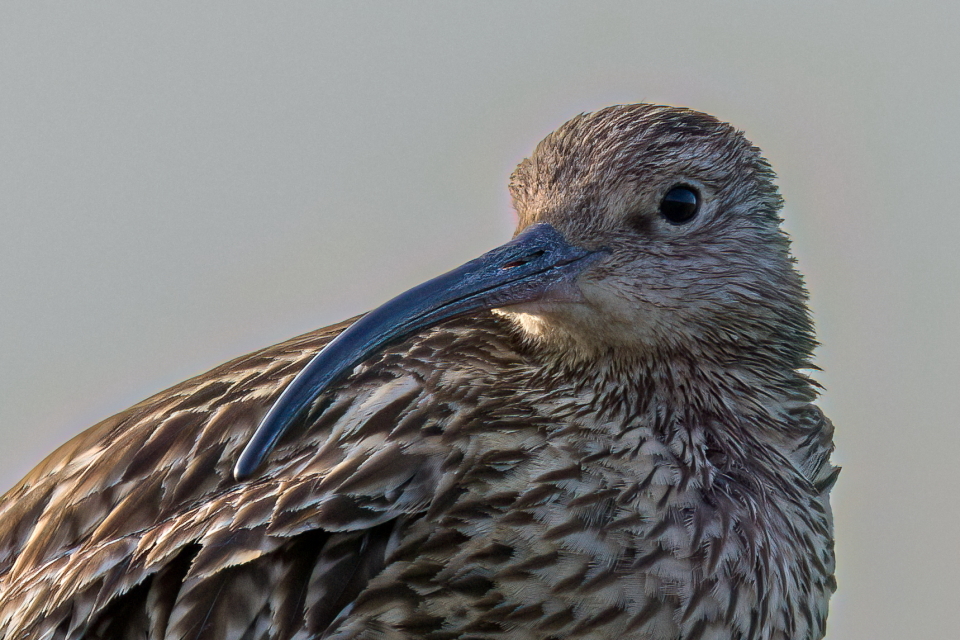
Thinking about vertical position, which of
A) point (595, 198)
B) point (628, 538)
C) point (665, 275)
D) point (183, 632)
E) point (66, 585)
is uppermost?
point (595, 198)

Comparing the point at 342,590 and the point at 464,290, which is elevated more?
the point at 464,290

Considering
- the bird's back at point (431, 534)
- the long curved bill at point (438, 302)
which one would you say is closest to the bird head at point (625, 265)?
the long curved bill at point (438, 302)

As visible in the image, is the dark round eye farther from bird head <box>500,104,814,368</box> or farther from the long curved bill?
the long curved bill

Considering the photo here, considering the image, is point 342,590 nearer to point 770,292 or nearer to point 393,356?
point 393,356

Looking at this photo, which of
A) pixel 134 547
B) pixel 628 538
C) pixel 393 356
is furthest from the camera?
pixel 393 356

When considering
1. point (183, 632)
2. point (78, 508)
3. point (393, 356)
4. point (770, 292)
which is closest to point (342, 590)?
point (183, 632)

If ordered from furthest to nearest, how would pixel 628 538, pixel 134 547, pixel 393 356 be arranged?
1. pixel 393 356
2. pixel 134 547
3. pixel 628 538

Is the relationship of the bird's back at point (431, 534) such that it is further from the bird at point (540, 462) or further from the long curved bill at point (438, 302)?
the long curved bill at point (438, 302)

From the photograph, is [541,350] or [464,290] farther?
[541,350]
